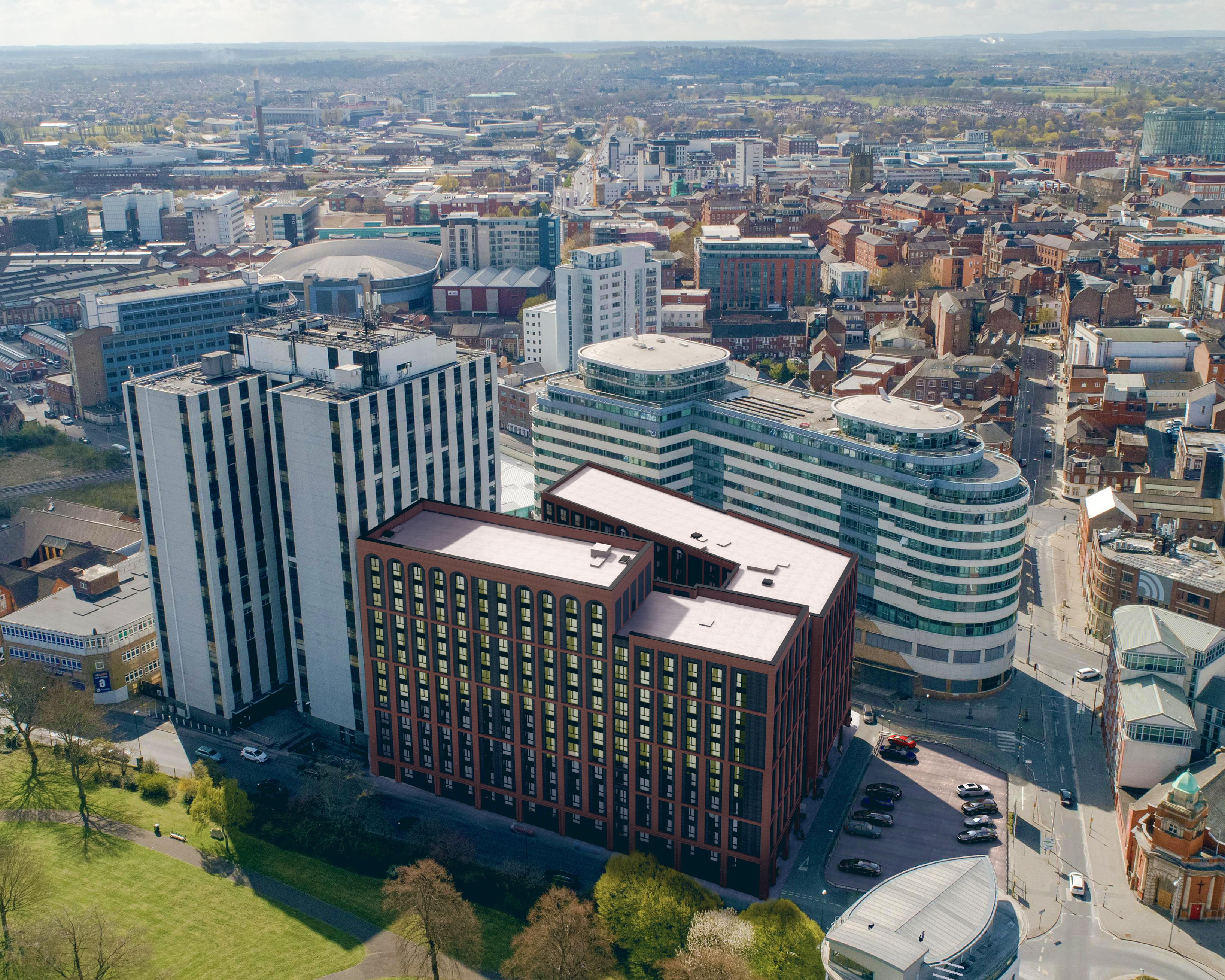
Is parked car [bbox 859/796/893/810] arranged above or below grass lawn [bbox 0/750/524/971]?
above

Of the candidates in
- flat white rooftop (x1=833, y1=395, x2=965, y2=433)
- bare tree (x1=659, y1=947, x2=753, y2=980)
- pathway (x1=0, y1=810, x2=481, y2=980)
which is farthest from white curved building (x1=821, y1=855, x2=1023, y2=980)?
flat white rooftop (x1=833, y1=395, x2=965, y2=433)

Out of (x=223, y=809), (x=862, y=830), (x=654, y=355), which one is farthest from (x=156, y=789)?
(x=654, y=355)

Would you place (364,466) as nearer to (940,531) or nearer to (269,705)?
(269,705)

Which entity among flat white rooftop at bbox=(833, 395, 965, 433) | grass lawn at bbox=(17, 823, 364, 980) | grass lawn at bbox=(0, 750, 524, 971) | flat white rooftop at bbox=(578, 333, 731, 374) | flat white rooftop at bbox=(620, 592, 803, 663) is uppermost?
flat white rooftop at bbox=(578, 333, 731, 374)

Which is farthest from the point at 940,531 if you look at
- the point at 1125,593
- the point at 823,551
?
the point at 1125,593

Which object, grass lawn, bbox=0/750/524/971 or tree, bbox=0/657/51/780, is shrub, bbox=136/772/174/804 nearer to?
grass lawn, bbox=0/750/524/971

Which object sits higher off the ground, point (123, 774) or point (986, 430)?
point (986, 430)

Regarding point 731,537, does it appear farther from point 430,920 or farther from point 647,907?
point 430,920
